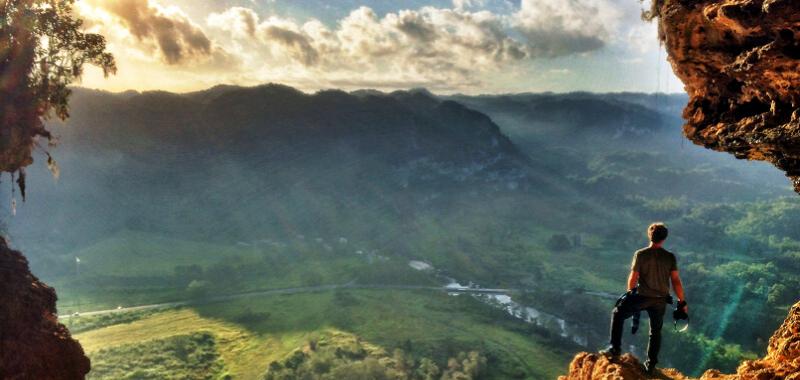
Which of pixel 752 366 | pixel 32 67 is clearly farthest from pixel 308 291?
pixel 752 366

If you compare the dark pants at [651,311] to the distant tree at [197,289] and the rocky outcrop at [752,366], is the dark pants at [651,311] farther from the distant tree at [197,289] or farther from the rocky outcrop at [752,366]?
the distant tree at [197,289]

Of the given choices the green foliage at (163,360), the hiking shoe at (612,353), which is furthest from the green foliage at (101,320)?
the hiking shoe at (612,353)

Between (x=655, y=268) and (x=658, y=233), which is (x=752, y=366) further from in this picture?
(x=658, y=233)

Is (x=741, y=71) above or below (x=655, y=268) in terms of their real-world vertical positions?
above

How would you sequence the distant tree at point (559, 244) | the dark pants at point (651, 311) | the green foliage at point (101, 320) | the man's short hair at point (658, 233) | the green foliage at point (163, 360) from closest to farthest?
the man's short hair at point (658, 233) < the dark pants at point (651, 311) < the green foliage at point (163, 360) < the green foliage at point (101, 320) < the distant tree at point (559, 244)

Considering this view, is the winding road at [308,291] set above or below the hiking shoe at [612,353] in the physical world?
below

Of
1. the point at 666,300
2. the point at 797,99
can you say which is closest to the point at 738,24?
the point at 797,99
